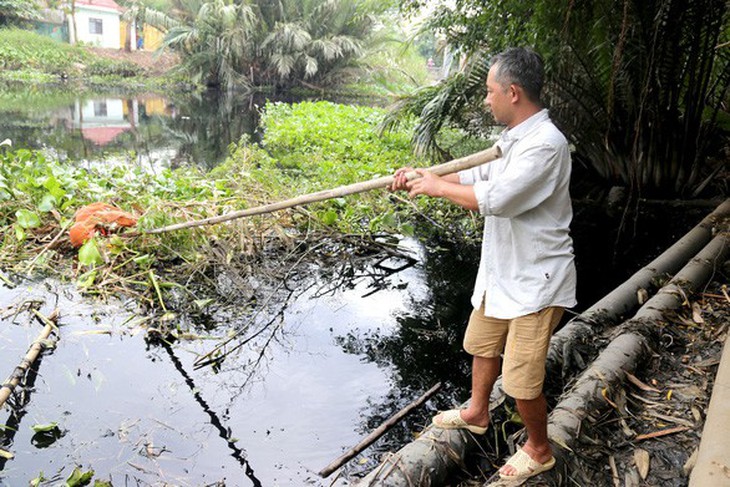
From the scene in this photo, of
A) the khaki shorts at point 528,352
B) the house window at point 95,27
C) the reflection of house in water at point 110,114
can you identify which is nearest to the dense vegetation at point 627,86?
the khaki shorts at point 528,352

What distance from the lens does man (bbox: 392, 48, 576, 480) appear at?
1.97 metres

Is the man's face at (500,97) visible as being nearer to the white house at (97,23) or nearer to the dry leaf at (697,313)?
the dry leaf at (697,313)

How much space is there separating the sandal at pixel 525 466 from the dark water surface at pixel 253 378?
0.78 metres

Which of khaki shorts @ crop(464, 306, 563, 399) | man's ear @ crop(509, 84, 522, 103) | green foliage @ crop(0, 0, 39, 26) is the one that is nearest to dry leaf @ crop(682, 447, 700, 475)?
khaki shorts @ crop(464, 306, 563, 399)

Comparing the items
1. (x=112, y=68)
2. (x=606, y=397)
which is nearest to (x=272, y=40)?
(x=112, y=68)

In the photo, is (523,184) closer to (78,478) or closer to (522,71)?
(522,71)

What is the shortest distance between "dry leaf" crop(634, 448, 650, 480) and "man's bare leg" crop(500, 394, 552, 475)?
40 cm

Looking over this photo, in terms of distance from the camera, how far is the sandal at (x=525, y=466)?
2.16m

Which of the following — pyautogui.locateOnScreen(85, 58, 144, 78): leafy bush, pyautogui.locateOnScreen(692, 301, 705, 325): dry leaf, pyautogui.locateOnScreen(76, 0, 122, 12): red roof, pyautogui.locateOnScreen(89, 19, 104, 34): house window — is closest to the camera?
pyautogui.locateOnScreen(692, 301, 705, 325): dry leaf

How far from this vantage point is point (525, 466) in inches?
85.6

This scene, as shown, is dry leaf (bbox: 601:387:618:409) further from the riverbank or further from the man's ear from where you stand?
the riverbank

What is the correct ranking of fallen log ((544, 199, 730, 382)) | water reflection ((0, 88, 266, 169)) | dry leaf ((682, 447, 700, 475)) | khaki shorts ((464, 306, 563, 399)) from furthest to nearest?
water reflection ((0, 88, 266, 169))
fallen log ((544, 199, 730, 382))
dry leaf ((682, 447, 700, 475))
khaki shorts ((464, 306, 563, 399))

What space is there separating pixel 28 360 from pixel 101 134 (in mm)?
10163

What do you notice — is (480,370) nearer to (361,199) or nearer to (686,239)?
(686,239)
